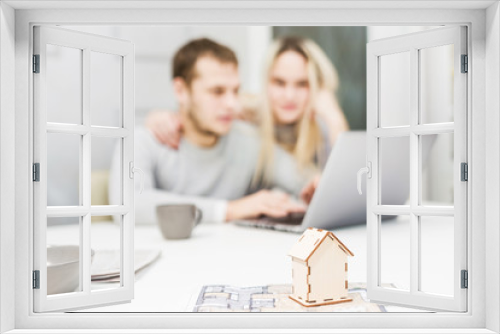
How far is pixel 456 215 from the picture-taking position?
142cm

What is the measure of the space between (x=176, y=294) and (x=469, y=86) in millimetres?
1132

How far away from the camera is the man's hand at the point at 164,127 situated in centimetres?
337

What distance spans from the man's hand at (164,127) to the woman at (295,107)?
1.72 feet

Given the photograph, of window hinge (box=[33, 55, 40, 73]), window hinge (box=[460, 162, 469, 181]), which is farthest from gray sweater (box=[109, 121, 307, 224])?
window hinge (box=[460, 162, 469, 181])

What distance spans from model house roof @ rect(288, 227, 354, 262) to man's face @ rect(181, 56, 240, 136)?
210cm

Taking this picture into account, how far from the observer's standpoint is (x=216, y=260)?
1.90 meters

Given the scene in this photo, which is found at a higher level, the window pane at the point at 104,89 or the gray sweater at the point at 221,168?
the window pane at the point at 104,89

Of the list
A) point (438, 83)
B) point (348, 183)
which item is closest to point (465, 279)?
point (348, 183)

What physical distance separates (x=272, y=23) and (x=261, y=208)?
1.63 meters

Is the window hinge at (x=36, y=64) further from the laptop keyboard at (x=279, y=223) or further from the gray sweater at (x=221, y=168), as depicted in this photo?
the gray sweater at (x=221, y=168)

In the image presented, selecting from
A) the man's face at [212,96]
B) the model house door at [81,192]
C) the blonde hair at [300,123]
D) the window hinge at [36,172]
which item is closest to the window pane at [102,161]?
the man's face at [212,96]

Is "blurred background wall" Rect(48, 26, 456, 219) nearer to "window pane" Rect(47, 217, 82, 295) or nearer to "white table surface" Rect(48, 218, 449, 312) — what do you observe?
"white table surface" Rect(48, 218, 449, 312)

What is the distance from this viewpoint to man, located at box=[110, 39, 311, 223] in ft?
11.2

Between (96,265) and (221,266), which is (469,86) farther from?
(96,265)
